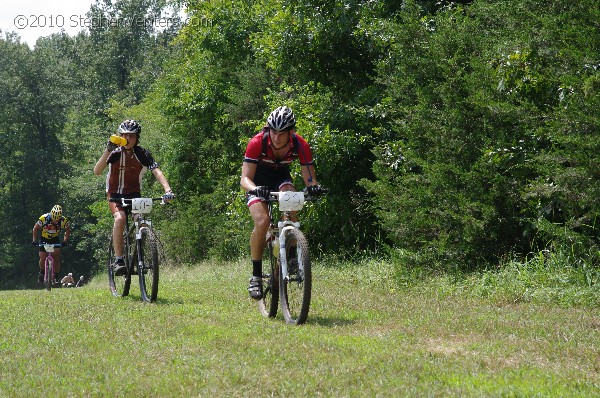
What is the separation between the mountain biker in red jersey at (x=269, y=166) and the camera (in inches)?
342

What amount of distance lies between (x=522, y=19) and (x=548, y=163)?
233 centimetres

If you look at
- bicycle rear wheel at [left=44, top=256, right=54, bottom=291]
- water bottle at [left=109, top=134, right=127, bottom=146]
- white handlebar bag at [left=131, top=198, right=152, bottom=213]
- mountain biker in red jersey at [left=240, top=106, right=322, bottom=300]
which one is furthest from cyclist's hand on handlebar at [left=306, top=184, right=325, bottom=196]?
bicycle rear wheel at [left=44, top=256, right=54, bottom=291]

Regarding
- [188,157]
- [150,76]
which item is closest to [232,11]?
[188,157]

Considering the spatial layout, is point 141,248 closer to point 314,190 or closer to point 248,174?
point 248,174

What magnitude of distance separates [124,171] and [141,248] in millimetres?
1145

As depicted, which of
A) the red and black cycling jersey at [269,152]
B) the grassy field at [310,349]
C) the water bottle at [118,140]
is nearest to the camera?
the grassy field at [310,349]

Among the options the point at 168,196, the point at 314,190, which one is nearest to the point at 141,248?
the point at 168,196

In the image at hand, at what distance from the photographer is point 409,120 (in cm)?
1284

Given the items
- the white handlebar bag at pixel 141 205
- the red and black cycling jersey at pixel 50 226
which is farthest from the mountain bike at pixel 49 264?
the white handlebar bag at pixel 141 205

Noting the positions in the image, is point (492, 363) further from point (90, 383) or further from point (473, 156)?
point (473, 156)

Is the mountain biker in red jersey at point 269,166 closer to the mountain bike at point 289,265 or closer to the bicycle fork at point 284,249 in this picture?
the mountain bike at point 289,265

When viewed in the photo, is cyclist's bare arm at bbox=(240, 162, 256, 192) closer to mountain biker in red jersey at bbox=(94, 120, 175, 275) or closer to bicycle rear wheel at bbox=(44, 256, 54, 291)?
mountain biker in red jersey at bbox=(94, 120, 175, 275)

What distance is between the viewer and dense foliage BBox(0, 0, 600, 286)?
1006 cm

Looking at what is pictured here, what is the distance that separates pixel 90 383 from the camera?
5.71 metres
